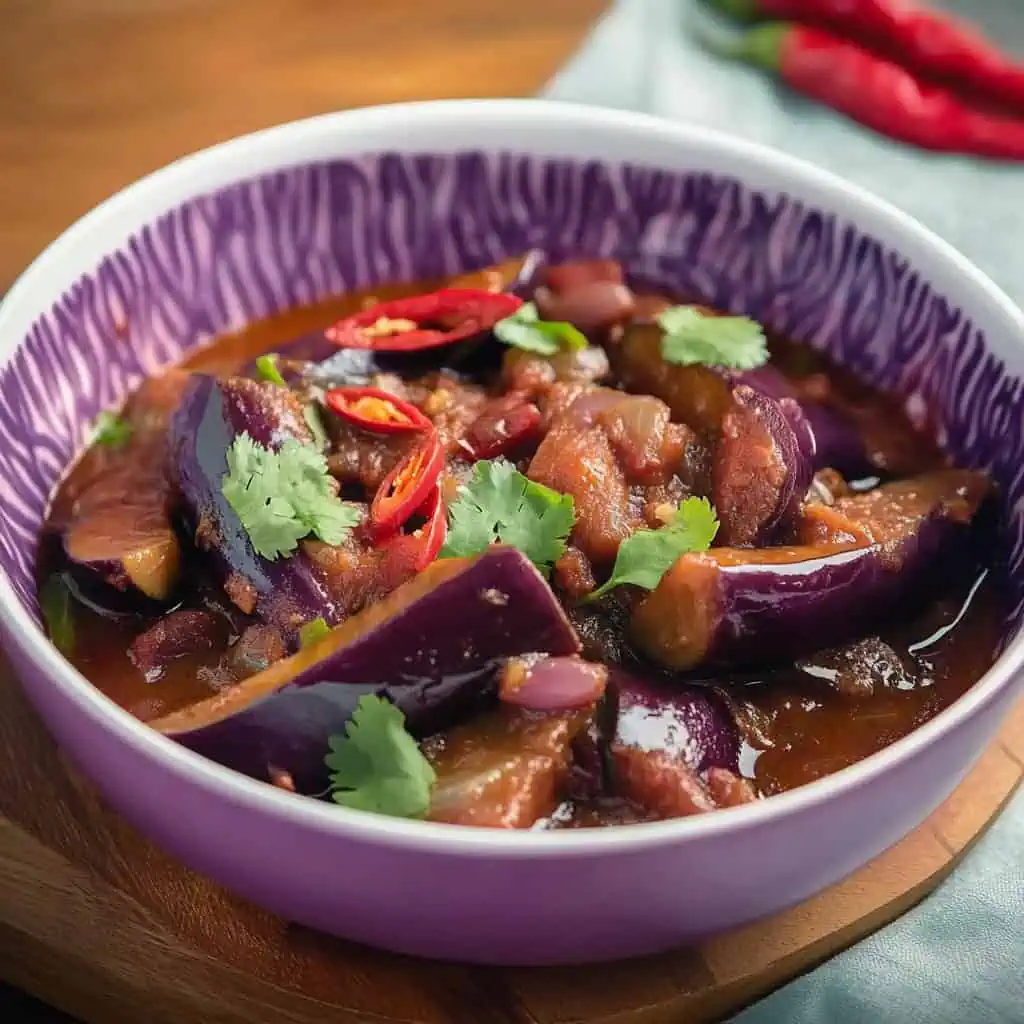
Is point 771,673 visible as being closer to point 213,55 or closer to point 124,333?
point 124,333

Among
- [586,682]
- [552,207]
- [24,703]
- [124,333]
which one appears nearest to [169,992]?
[24,703]

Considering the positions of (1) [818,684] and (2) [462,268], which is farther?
(2) [462,268]

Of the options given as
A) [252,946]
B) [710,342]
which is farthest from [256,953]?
[710,342]

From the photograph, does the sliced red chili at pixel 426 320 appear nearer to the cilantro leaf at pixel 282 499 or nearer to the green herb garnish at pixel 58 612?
the cilantro leaf at pixel 282 499

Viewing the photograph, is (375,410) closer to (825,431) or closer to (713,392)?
(713,392)

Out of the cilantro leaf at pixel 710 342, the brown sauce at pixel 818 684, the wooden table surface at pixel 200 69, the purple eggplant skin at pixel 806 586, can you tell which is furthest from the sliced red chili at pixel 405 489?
the wooden table surface at pixel 200 69

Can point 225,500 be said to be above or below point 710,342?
below
